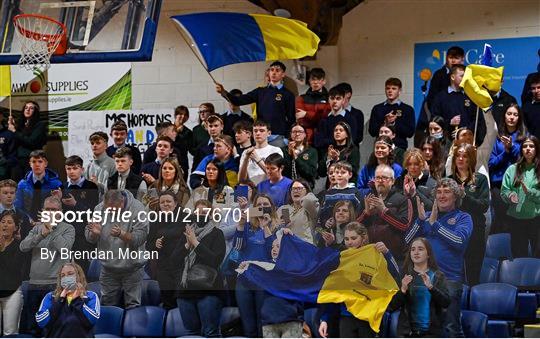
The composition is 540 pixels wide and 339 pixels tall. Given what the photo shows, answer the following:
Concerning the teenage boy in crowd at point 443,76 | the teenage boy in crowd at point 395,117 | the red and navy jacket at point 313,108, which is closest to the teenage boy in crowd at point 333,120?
the red and navy jacket at point 313,108

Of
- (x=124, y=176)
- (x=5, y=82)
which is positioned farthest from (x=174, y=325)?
(x=5, y=82)

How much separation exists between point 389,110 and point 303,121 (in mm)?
979

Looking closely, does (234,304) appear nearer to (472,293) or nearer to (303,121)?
(472,293)

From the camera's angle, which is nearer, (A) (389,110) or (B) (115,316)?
(B) (115,316)

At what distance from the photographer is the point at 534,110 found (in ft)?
39.8

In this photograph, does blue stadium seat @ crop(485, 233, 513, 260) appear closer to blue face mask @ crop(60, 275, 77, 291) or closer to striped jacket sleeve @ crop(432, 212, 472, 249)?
striped jacket sleeve @ crop(432, 212, 472, 249)

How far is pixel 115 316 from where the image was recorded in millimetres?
10719

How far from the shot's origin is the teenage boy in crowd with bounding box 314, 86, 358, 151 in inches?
484

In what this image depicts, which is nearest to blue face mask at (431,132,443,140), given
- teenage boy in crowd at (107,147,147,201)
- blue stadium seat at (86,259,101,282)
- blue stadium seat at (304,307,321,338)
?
blue stadium seat at (304,307,321,338)

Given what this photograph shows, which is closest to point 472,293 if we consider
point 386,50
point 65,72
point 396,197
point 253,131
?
point 396,197

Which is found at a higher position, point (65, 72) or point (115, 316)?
point (65, 72)

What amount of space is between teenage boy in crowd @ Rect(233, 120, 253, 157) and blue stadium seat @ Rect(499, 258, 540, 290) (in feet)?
9.84

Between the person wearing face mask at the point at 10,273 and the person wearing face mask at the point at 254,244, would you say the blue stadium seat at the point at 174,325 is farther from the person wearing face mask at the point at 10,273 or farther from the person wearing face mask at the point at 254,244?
the person wearing face mask at the point at 10,273

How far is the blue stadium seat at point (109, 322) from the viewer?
34.9 feet
